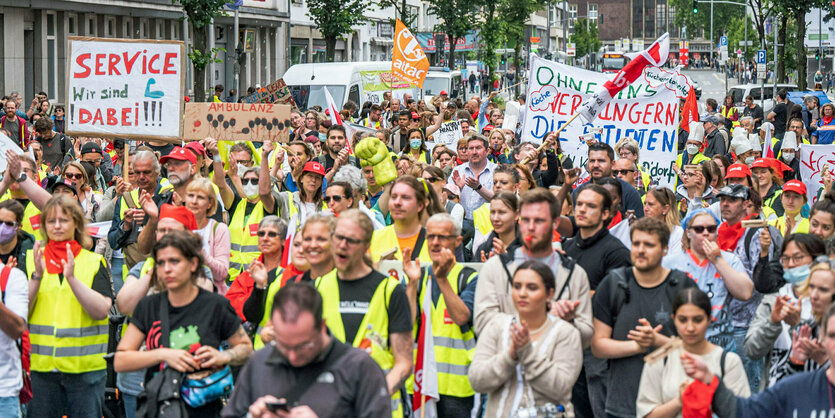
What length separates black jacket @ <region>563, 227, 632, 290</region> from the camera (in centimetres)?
695

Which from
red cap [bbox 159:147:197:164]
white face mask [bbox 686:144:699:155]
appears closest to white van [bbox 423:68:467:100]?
white face mask [bbox 686:144:699:155]

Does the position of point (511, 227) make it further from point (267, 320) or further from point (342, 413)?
point (342, 413)

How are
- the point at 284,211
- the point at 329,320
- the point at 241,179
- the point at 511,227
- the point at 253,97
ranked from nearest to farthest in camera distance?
1. the point at 329,320
2. the point at 511,227
3. the point at 284,211
4. the point at 241,179
5. the point at 253,97

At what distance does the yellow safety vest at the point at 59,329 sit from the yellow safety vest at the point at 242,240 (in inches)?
70.4

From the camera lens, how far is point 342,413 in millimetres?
4594

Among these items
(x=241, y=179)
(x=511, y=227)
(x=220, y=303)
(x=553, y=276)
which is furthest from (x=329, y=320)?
(x=241, y=179)

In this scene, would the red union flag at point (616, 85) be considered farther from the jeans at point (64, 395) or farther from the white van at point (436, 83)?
the white van at point (436, 83)

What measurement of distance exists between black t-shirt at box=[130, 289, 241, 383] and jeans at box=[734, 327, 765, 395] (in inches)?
126

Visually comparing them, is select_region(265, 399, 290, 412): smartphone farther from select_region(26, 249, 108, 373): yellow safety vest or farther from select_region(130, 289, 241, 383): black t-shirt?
select_region(26, 249, 108, 373): yellow safety vest

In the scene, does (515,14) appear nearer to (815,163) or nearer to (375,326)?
(815,163)

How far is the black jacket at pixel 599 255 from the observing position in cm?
695

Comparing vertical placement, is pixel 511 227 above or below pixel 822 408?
above

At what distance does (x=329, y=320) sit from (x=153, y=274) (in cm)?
129

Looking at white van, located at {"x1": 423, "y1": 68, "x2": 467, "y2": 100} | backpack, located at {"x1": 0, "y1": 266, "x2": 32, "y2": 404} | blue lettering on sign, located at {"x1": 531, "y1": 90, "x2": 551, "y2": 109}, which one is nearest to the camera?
backpack, located at {"x1": 0, "y1": 266, "x2": 32, "y2": 404}
